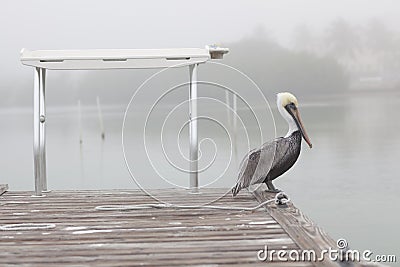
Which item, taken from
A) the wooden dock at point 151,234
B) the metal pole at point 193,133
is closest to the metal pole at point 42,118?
the wooden dock at point 151,234

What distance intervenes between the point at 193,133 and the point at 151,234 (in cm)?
137

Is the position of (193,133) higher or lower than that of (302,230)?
higher

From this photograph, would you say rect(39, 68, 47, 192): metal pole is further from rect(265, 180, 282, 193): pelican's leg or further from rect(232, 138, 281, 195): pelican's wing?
rect(265, 180, 282, 193): pelican's leg

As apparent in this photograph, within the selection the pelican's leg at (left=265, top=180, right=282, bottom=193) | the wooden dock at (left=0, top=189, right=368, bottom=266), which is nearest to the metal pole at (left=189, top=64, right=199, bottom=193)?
the wooden dock at (left=0, top=189, right=368, bottom=266)

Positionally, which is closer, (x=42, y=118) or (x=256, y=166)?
(x=256, y=166)

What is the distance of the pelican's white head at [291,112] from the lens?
4.43 metres

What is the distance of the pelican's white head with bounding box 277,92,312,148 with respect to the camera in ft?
14.5

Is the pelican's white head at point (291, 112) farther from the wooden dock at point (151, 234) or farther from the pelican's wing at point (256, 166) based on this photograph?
the wooden dock at point (151, 234)

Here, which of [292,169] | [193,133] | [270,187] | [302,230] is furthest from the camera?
[292,169]

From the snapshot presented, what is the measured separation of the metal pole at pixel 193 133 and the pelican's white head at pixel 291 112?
0.55m

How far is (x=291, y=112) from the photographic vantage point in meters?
4.45

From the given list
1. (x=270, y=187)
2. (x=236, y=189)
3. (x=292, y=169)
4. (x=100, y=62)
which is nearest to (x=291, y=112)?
(x=270, y=187)

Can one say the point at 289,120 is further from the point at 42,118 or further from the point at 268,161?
the point at 42,118

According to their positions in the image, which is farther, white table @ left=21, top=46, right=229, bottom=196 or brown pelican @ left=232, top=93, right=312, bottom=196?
white table @ left=21, top=46, right=229, bottom=196
